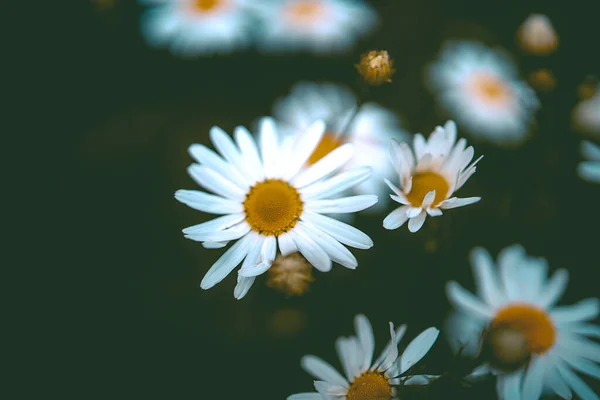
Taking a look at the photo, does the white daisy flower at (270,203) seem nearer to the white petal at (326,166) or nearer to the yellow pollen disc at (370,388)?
the white petal at (326,166)

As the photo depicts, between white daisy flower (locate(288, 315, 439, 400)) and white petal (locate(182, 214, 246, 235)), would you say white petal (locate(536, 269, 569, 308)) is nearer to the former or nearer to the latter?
white daisy flower (locate(288, 315, 439, 400))

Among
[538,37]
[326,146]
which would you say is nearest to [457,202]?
[326,146]

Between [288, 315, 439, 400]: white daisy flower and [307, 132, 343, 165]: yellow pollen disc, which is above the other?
[307, 132, 343, 165]: yellow pollen disc

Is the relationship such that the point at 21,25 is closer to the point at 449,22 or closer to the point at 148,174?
the point at 148,174

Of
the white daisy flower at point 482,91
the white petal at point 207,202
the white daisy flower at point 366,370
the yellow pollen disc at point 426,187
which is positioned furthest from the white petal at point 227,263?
the white daisy flower at point 482,91

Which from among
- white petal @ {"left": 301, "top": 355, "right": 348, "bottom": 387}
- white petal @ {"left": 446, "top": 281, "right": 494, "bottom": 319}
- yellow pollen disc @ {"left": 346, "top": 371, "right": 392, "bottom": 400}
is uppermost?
white petal @ {"left": 446, "top": 281, "right": 494, "bottom": 319}

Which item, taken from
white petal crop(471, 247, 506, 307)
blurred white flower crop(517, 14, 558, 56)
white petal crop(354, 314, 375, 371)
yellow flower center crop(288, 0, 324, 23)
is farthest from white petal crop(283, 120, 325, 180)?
yellow flower center crop(288, 0, 324, 23)
